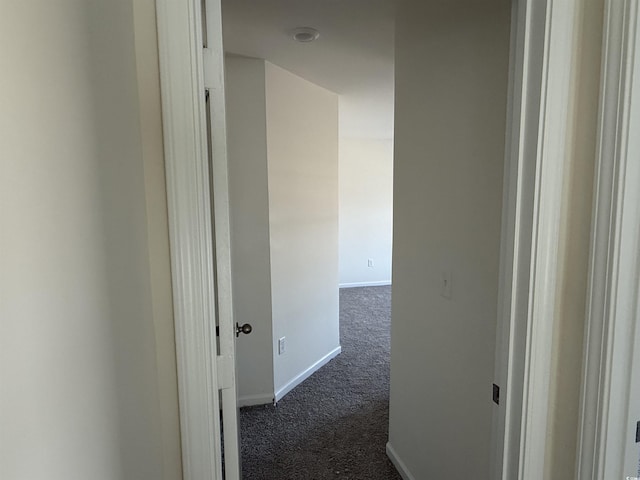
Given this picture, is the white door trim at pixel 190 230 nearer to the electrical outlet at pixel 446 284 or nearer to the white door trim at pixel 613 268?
the white door trim at pixel 613 268

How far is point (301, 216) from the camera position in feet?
9.75

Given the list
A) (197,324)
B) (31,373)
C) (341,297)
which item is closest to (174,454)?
(197,324)

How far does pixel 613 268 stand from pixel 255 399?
2.40 meters

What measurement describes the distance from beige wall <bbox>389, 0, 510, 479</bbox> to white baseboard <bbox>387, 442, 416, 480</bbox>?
0.14 feet

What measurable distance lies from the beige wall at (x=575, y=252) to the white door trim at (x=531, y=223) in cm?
3

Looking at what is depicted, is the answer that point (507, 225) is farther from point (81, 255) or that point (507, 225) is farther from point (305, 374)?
point (305, 374)

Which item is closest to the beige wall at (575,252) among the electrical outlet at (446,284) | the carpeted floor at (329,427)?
the electrical outlet at (446,284)

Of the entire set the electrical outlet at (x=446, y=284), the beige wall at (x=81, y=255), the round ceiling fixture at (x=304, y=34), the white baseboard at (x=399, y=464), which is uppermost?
the round ceiling fixture at (x=304, y=34)

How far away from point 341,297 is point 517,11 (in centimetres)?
489

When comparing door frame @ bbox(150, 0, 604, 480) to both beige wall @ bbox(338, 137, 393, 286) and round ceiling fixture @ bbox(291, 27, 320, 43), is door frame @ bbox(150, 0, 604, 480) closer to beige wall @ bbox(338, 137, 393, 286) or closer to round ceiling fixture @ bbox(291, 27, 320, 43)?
round ceiling fixture @ bbox(291, 27, 320, 43)

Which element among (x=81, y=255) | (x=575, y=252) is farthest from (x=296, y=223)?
(x=81, y=255)

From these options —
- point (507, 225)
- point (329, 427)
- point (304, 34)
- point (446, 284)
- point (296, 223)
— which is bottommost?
point (329, 427)

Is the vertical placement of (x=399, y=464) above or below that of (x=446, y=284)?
below

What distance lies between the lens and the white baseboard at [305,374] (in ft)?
9.51
